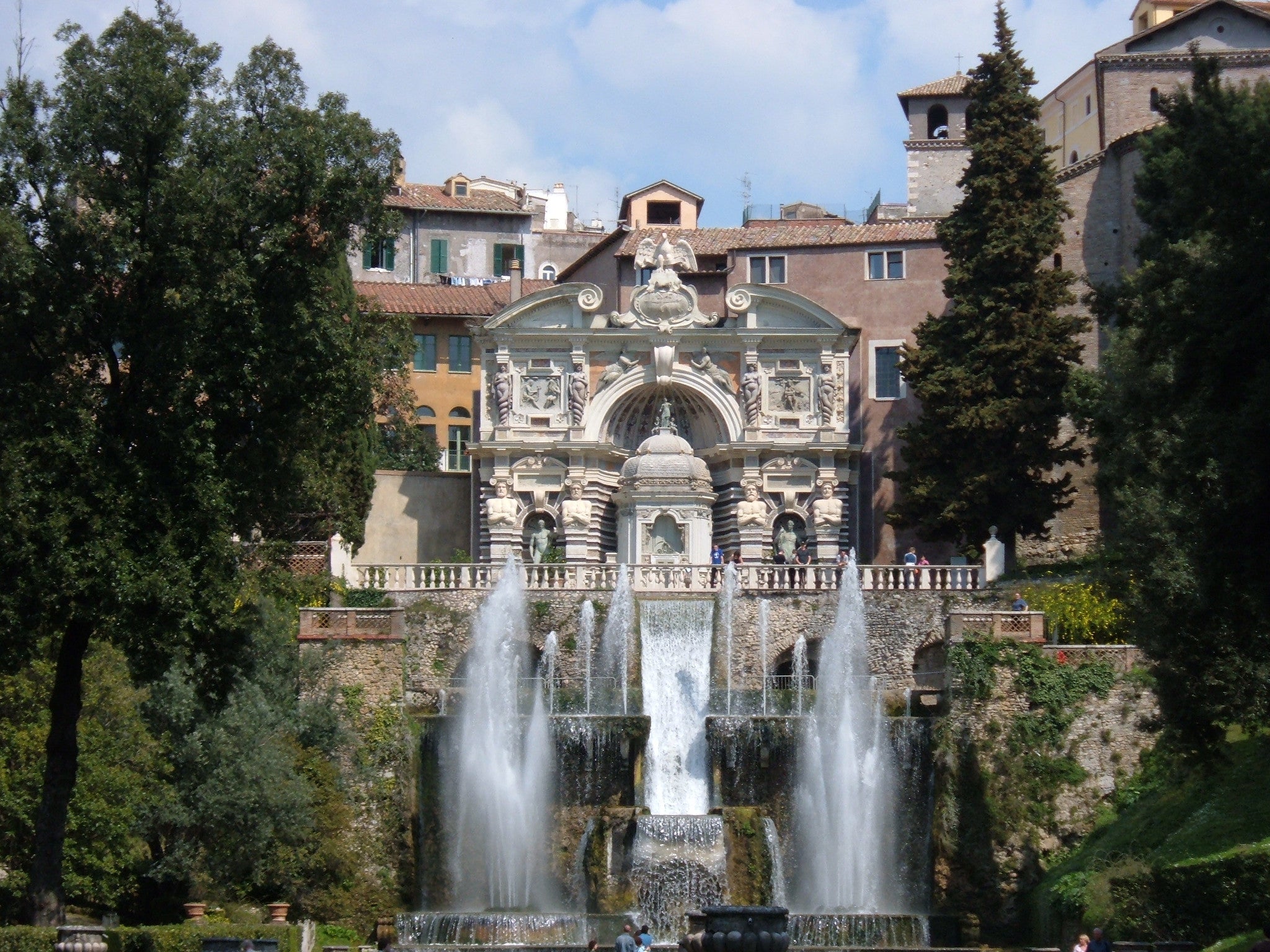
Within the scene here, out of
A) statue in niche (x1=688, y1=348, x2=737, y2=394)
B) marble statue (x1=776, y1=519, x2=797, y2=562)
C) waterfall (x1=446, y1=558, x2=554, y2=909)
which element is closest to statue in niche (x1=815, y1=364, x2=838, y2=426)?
statue in niche (x1=688, y1=348, x2=737, y2=394)

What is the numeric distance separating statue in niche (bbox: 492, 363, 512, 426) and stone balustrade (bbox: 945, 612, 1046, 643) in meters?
16.6

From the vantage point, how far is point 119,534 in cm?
2858

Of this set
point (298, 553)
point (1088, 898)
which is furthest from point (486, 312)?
point (1088, 898)

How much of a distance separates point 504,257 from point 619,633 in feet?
111

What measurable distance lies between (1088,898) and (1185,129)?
13.9 m

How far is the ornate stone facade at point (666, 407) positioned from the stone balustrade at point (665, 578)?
19.4 feet

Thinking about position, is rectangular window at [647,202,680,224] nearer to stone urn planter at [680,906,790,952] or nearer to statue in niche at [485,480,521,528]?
statue in niche at [485,480,521,528]

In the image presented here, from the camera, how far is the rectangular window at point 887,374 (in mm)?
56031

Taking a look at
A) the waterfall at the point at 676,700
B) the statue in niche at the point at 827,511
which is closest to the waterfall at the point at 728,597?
the waterfall at the point at 676,700

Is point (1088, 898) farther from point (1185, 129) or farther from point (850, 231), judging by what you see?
point (850, 231)

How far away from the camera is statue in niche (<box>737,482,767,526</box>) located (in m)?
53.1

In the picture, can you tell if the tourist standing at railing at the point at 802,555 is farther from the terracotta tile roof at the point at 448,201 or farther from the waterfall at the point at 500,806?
the terracotta tile roof at the point at 448,201

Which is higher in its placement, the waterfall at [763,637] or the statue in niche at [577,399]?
the statue in niche at [577,399]

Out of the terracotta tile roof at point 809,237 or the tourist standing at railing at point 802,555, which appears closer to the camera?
the tourist standing at railing at point 802,555
